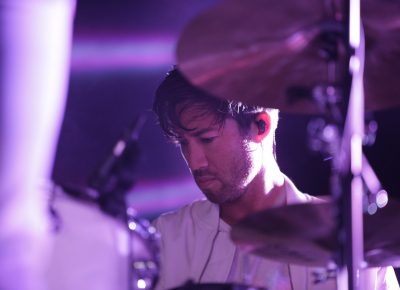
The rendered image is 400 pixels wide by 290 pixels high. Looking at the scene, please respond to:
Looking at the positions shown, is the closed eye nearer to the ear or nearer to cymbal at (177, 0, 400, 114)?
the ear

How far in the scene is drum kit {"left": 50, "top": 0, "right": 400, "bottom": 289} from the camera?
1173mm

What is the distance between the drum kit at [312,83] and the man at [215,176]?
61 cm

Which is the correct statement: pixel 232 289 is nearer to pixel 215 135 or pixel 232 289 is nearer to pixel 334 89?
pixel 334 89

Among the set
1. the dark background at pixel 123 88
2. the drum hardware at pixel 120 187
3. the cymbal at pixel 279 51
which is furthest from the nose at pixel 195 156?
the drum hardware at pixel 120 187

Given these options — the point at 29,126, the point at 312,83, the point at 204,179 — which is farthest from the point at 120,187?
the point at 204,179

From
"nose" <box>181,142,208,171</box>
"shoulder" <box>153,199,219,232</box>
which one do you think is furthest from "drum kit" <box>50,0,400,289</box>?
"shoulder" <box>153,199,219,232</box>

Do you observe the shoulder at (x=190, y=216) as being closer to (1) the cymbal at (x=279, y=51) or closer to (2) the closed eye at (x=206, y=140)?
(2) the closed eye at (x=206, y=140)

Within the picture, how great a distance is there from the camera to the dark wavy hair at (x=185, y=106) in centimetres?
209

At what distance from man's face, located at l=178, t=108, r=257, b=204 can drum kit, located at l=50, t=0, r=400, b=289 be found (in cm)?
61

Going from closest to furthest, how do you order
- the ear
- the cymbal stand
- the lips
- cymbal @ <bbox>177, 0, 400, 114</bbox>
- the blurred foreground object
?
the blurred foreground object < the cymbal stand < cymbal @ <bbox>177, 0, 400, 114</bbox> < the lips < the ear

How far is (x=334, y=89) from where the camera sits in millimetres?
1187

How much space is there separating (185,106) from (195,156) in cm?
17

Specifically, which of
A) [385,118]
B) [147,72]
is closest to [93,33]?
[147,72]

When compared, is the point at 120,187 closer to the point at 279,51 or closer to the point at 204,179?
the point at 279,51
